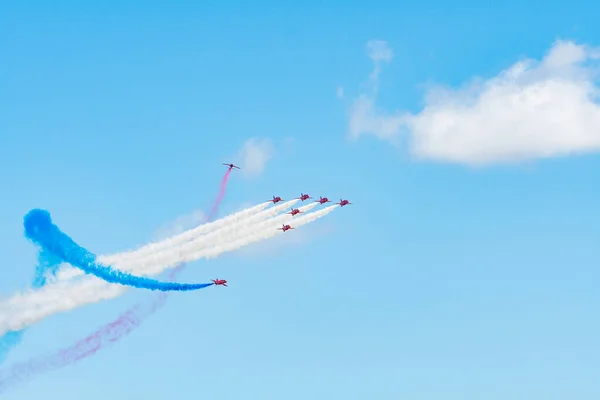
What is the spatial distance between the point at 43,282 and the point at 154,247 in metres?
17.6

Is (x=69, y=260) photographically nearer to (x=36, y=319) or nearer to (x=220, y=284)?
(x=36, y=319)

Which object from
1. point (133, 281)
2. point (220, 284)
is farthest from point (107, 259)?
point (220, 284)

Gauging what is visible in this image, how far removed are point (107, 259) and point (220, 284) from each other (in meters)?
17.5

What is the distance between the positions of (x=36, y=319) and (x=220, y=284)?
27.2 meters

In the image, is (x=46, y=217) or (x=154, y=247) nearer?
(x=46, y=217)

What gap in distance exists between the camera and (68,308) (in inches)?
7421

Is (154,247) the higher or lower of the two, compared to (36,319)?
higher

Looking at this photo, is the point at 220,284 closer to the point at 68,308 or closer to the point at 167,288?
the point at 167,288

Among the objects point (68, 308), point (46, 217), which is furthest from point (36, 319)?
point (46, 217)

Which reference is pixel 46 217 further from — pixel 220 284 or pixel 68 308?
pixel 220 284

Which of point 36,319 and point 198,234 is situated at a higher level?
point 198,234

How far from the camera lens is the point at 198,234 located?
648ft

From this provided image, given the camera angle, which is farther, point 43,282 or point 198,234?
point 198,234

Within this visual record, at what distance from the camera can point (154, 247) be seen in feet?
634
